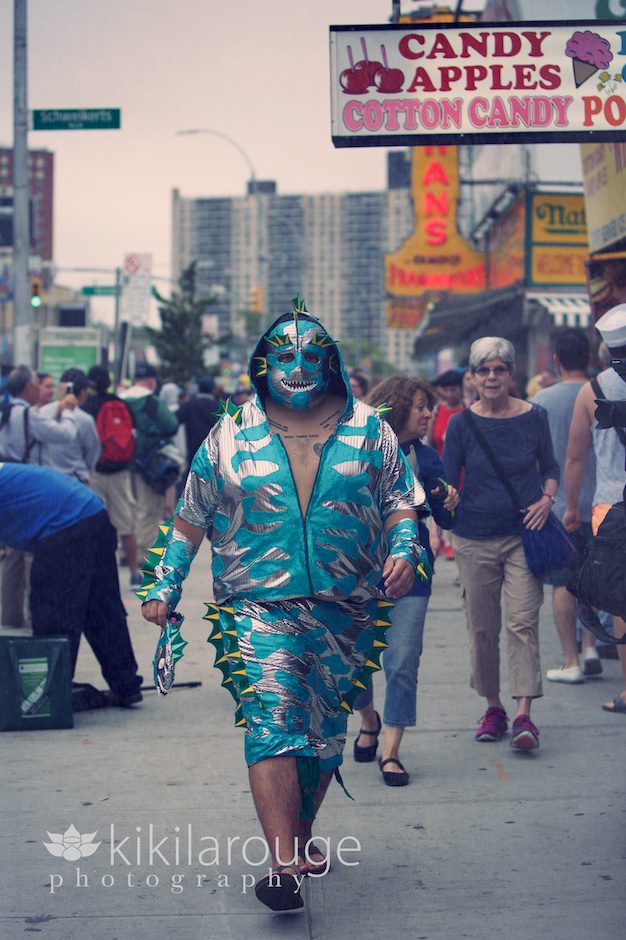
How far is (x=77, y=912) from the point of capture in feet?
14.5

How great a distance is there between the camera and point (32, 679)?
7.04 m

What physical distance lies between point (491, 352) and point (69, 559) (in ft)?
7.84

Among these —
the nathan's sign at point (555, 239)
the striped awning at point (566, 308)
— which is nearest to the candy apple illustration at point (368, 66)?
the striped awning at point (566, 308)

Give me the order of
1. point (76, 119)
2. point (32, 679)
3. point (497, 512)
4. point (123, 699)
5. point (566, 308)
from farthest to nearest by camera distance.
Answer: point (566, 308) → point (76, 119) → point (123, 699) → point (32, 679) → point (497, 512)

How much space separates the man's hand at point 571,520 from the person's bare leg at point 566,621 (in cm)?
76

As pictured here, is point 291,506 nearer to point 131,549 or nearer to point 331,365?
point 331,365

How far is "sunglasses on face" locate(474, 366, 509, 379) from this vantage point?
659 centimetres

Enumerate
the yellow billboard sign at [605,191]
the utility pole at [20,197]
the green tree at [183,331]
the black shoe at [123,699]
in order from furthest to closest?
the green tree at [183,331]
the utility pole at [20,197]
the yellow billboard sign at [605,191]
the black shoe at [123,699]

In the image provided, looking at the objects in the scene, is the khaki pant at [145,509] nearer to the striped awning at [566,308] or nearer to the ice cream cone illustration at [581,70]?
the striped awning at [566,308]

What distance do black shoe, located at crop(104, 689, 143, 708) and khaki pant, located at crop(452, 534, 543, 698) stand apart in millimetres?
1916

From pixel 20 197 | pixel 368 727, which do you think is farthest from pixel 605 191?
pixel 20 197

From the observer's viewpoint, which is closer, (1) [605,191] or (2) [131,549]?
(1) [605,191]

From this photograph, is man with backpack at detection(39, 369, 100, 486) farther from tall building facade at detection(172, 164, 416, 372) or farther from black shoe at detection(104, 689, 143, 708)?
tall building facade at detection(172, 164, 416, 372)

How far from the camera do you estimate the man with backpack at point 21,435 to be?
1032 cm
